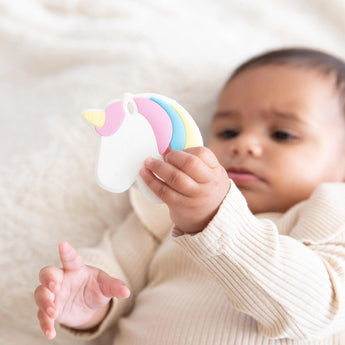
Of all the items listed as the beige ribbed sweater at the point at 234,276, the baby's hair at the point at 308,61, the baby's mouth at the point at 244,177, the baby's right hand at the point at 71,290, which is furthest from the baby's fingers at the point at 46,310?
the baby's hair at the point at 308,61

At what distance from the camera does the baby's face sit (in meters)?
1.16

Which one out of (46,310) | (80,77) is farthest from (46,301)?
(80,77)

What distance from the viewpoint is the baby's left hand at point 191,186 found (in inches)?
28.8

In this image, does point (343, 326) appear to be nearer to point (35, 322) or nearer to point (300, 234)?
point (300, 234)

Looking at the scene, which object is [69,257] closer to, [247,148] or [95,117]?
[95,117]

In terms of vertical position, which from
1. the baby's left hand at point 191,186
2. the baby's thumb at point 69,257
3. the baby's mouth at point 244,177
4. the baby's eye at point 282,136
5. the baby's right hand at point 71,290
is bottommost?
the baby's right hand at point 71,290

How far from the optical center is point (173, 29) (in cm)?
164

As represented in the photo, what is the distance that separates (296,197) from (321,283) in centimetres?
38

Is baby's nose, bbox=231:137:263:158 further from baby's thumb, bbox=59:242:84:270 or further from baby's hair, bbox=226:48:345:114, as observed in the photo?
baby's thumb, bbox=59:242:84:270

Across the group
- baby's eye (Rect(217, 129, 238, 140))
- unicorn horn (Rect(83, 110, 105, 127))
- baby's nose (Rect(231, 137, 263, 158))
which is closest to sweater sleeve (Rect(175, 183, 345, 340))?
unicorn horn (Rect(83, 110, 105, 127))

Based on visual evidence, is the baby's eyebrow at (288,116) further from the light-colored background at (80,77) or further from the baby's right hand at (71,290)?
the baby's right hand at (71,290)

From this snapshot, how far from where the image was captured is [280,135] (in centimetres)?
122

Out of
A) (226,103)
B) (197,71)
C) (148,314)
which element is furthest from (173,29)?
(148,314)

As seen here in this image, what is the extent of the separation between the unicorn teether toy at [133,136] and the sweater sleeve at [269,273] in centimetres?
12
